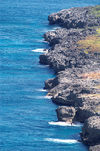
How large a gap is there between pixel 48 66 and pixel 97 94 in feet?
109

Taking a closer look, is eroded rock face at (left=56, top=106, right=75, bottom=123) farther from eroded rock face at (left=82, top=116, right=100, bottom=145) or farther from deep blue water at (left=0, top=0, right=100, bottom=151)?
eroded rock face at (left=82, top=116, right=100, bottom=145)

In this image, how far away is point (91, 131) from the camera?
92.8 meters

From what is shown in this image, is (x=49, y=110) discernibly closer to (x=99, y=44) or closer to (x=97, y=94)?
(x=97, y=94)

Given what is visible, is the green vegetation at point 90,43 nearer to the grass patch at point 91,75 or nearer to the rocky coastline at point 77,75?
the rocky coastline at point 77,75

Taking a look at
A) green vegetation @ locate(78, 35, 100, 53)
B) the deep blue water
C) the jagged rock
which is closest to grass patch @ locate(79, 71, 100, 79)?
the deep blue water

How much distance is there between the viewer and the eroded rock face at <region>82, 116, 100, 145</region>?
92.6m

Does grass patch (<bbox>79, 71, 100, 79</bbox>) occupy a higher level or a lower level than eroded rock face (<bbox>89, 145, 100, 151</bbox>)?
lower

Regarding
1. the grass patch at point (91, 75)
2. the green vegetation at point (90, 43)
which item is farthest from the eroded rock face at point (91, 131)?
the green vegetation at point (90, 43)

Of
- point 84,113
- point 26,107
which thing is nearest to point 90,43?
point 26,107

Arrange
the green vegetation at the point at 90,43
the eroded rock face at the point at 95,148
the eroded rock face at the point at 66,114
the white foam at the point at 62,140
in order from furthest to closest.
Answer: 1. the green vegetation at the point at 90,43
2. the eroded rock face at the point at 66,114
3. the white foam at the point at 62,140
4. the eroded rock face at the point at 95,148

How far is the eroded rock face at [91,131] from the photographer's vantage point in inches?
3644

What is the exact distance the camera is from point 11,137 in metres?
96.3

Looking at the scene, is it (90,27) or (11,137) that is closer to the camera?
(11,137)

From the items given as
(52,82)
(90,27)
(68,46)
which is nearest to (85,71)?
(52,82)
